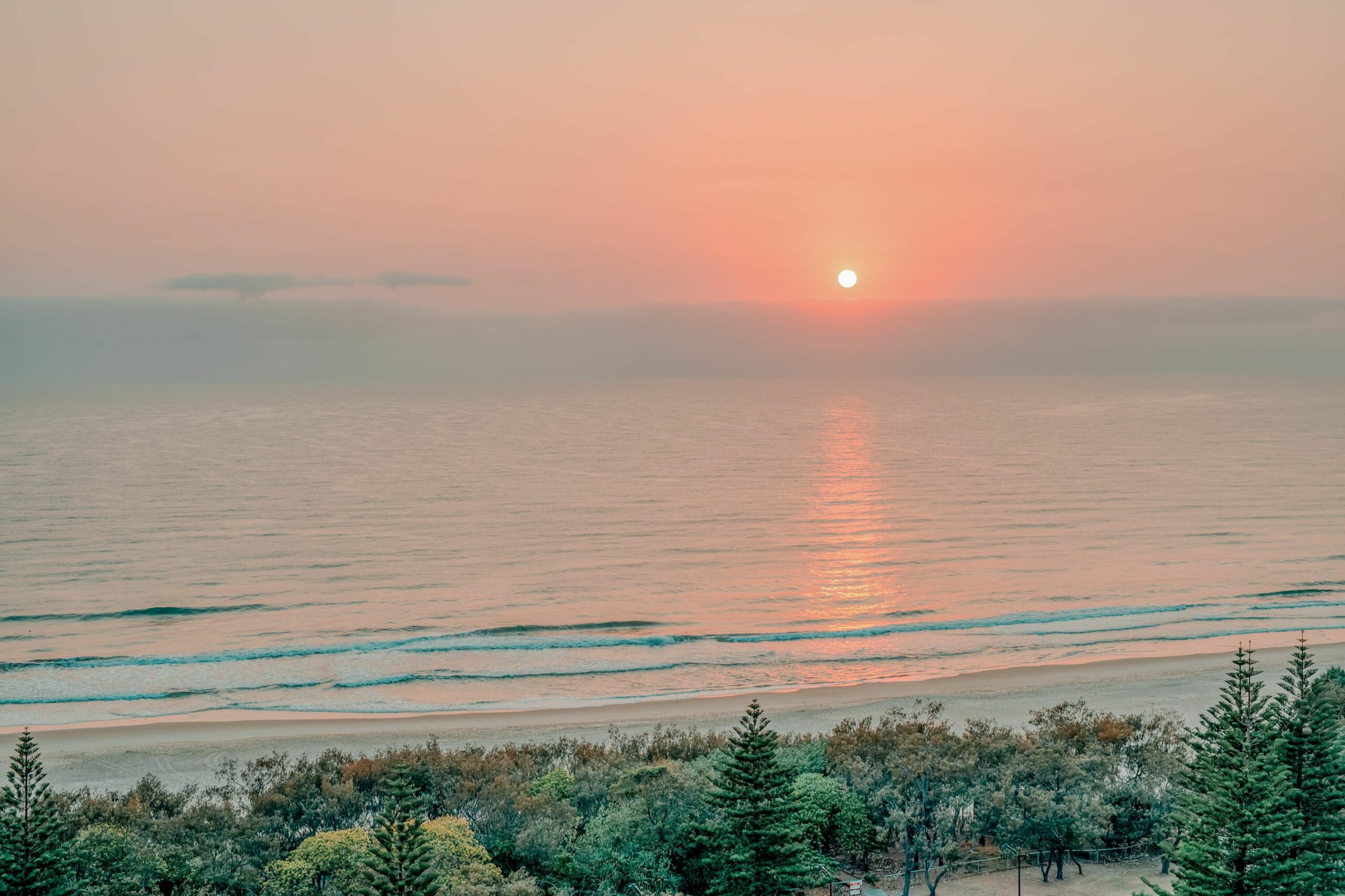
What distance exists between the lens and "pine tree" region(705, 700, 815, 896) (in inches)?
679

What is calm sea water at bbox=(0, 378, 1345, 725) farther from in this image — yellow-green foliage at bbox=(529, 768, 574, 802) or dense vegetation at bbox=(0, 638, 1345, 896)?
yellow-green foliage at bbox=(529, 768, 574, 802)

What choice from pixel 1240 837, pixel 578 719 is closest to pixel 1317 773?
pixel 1240 837

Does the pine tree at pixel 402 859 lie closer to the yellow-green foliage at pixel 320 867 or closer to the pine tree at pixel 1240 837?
the yellow-green foliage at pixel 320 867

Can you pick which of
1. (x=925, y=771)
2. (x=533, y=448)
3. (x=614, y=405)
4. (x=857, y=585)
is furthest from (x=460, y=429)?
(x=925, y=771)

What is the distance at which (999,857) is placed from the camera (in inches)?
837

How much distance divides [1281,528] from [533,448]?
63753mm

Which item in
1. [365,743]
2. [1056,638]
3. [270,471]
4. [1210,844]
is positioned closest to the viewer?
[1210,844]

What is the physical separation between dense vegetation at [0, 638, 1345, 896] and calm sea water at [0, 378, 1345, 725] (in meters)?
8.94

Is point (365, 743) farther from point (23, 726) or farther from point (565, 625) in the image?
point (565, 625)

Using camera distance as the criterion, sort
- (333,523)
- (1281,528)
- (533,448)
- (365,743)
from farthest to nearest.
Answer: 1. (533,448)
2. (333,523)
3. (1281,528)
4. (365,743)

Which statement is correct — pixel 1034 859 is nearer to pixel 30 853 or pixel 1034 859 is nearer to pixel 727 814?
pixel 727 814

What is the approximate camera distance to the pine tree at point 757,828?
1723cm

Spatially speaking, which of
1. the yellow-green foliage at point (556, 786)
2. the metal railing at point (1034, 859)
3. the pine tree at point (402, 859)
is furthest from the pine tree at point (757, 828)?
the pine tree at point (402, 859)

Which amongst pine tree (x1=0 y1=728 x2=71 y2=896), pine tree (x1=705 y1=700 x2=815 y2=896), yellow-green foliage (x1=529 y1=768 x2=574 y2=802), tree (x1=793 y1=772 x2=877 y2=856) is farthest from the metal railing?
pine tree (x1=0 y1=728 x2=71 y2=896)
